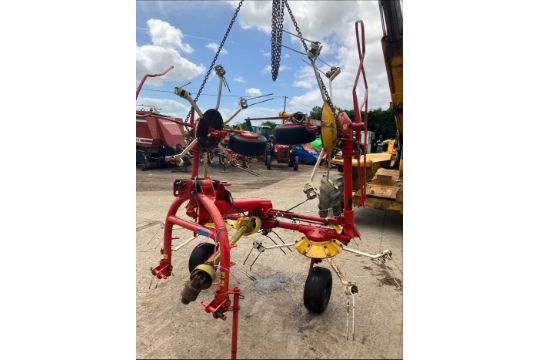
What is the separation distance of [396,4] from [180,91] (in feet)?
6.09

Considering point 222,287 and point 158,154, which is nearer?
point 222,287

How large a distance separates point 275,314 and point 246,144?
44.6 inches

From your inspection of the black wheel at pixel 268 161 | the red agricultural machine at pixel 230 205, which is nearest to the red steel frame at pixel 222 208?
the red agricultural machine at pixel 230 205

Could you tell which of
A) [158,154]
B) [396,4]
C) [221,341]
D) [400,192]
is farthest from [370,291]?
[158,154]

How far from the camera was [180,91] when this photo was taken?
156 centimetres

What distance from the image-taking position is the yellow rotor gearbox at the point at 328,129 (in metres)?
1.89

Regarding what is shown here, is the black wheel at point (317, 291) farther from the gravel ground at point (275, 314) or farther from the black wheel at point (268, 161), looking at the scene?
the black wheel at point (268, 161)

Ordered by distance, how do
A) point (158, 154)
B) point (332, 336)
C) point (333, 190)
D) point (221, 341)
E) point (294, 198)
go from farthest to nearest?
point (158, 154) < point (294, 198) < point (333, 190) < point (332, 336) < point (221, 341)

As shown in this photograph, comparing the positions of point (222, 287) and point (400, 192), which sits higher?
point (400, 192)

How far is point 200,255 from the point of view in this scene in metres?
2.54

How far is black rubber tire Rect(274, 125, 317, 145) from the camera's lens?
6.08ft

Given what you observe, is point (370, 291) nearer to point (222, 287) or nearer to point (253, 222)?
point (253, 222)

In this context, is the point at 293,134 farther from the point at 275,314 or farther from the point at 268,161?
the point at 268,161

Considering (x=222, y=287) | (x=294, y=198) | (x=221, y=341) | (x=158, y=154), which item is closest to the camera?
(x=222, y=287)
